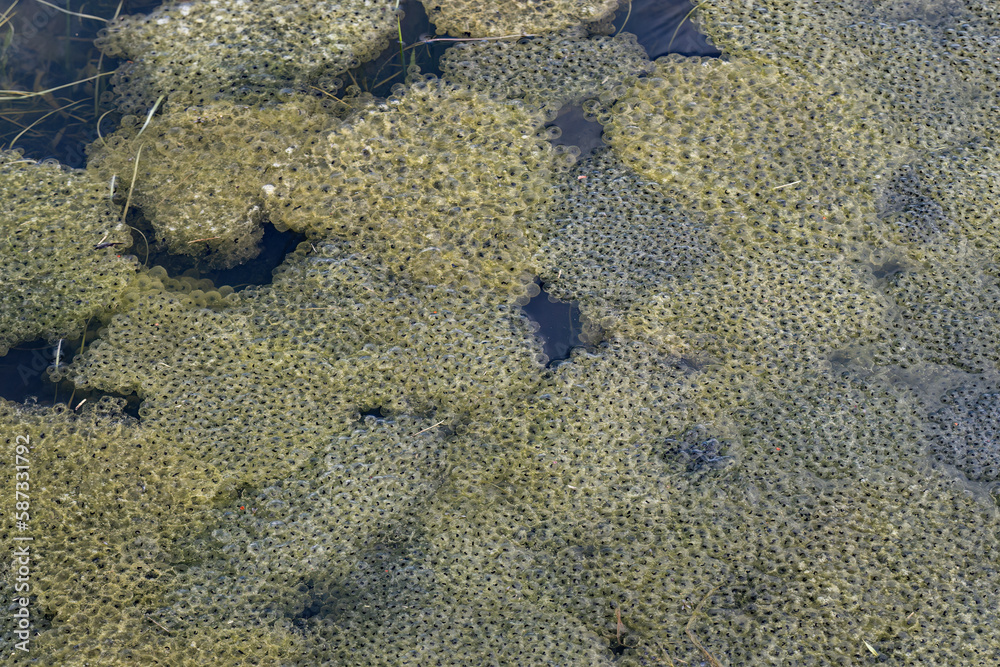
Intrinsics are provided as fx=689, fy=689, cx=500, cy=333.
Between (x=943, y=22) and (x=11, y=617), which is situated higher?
(x=943, y=22)

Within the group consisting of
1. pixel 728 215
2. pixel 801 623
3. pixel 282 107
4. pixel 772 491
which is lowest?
pixel 801 623

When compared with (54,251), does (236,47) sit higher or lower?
higher

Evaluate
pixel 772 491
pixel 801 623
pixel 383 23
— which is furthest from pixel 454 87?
pixel 801 623

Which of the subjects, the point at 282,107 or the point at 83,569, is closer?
the point at 83,569

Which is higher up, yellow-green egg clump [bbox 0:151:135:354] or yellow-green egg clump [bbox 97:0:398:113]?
yellow-green egg clump [bbox 97:0:398:113]

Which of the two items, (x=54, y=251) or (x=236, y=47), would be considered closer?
(x=54, y=251)

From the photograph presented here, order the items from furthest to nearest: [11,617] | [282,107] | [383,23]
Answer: [383,23] < [282,107] < [11,617]

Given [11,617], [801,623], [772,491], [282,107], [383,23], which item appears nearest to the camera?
[11,617]

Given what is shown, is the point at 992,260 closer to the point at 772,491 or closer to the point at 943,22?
the point at 943,22

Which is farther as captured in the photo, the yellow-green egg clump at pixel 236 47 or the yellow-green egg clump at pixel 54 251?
the yellow-green egg clump at pixel 236 47

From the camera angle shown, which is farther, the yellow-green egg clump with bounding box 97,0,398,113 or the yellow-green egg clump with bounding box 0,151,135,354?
the yellow-green egg clump with bounding box 97,0,398,113

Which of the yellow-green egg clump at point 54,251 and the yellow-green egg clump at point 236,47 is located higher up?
the yellow-green egg clump at point 236,47
